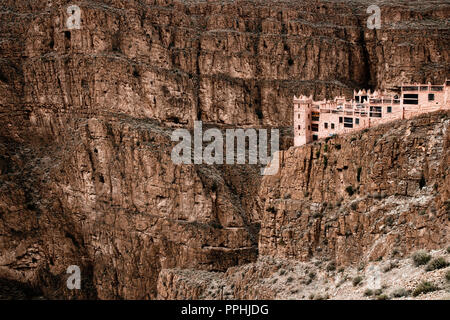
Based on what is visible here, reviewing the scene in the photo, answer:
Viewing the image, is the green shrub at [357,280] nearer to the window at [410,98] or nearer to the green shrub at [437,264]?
the green shrub at [437,264]

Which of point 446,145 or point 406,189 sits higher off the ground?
point 446,145

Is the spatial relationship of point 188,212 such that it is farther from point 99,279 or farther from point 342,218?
point 342,218

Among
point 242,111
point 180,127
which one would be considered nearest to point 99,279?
point 180,127

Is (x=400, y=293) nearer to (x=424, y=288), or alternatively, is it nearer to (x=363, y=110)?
(x=424, y=288)

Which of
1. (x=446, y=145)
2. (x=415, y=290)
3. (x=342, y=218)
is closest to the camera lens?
(x=415, y=290)

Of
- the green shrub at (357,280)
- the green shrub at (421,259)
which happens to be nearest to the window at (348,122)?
the green shrub at (357,280)

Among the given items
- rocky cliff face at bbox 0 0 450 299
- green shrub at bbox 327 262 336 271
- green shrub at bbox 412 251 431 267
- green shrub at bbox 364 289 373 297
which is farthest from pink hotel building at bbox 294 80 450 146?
green shrub at bbox 364 289 373 297

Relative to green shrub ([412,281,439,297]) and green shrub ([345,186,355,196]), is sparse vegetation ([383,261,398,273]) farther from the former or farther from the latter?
green shrub ([345,186,355,196])
